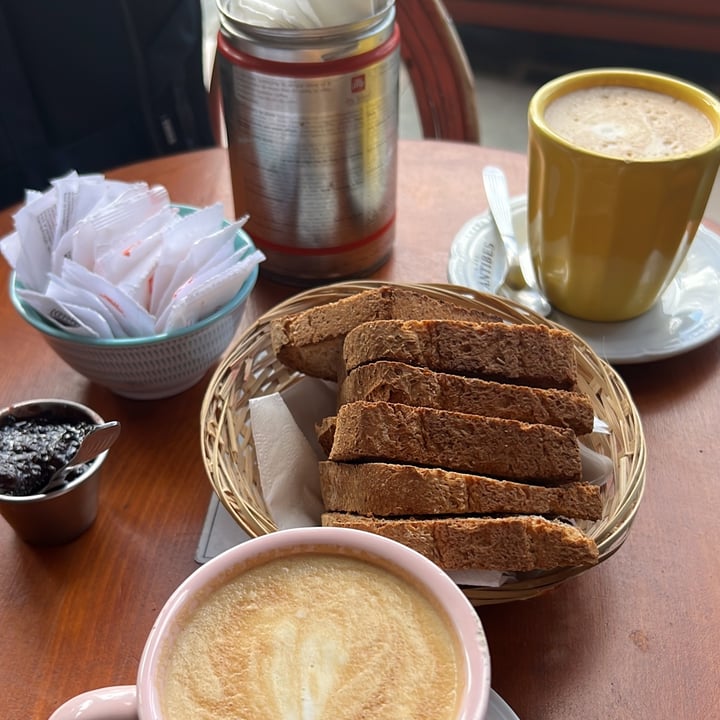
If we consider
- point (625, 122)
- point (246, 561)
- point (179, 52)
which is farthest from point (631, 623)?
point (179, 52)

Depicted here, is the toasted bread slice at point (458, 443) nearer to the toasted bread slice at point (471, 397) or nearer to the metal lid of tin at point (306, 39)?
the toasted bread slice at point (471, 397)

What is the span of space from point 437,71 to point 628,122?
46 centimetres

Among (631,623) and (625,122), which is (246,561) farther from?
(625,122)

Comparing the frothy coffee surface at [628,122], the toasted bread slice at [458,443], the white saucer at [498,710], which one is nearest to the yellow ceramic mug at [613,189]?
the frothy coffee surface at [628,122]

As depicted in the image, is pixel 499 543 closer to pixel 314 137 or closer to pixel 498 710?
pixel 498 710

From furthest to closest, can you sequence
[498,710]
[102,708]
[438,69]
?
1. [438,69]
2. [498,710]
3. [102,708]

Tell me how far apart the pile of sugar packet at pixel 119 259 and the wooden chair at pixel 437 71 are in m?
0.43

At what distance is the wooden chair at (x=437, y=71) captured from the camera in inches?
44.3

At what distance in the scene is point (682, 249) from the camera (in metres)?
0.77

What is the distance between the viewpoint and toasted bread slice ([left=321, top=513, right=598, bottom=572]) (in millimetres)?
507

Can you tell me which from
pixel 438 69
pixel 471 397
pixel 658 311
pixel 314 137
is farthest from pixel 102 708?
pixel 438 69

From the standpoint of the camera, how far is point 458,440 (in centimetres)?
57

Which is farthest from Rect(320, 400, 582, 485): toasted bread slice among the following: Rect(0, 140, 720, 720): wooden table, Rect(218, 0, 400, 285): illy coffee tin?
Rect(218, 0, 400, 285): illy coffee tin

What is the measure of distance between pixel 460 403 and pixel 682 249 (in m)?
0.33
